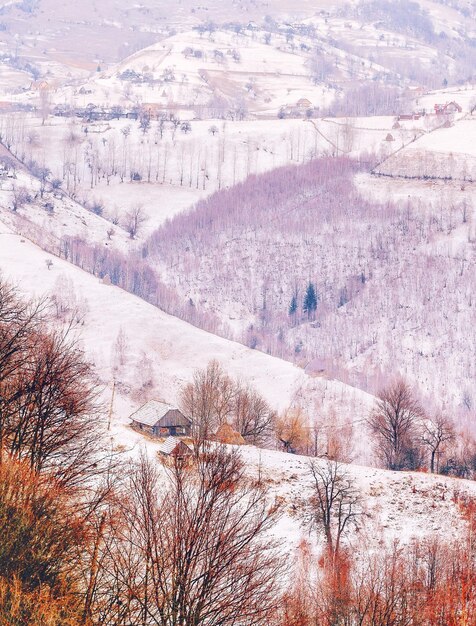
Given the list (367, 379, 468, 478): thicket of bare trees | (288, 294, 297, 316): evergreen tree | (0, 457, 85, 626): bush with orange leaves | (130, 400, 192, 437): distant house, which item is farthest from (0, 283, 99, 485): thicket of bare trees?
(288, 294, 297, 316): evergreen tree

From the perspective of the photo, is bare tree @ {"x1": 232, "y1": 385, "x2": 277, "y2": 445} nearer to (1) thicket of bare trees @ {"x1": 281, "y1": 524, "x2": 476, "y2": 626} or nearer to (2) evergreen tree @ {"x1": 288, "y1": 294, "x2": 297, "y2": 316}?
(1) thicket of bare trees @ {"x1": 281, "y1": 524, "x2": 476, "y2": 626}

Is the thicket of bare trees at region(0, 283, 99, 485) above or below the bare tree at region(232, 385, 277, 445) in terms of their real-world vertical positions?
above

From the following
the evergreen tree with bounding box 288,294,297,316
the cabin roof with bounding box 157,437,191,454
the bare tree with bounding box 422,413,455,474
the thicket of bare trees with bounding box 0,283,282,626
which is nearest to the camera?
the thicket of bare trees with bounding box 0,283,282,626

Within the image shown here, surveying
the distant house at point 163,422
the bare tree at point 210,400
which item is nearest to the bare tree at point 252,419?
the bare tree at point 210,400

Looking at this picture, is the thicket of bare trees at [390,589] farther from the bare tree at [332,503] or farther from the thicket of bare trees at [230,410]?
the thicket of bare trees at [230,410]

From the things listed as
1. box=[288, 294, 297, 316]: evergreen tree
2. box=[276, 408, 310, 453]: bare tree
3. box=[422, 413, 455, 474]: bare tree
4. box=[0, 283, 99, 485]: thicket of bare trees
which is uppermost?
box=[0, 283, 99, 485]: thicket of bare trees

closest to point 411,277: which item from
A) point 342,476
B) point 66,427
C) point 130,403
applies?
point 130,403

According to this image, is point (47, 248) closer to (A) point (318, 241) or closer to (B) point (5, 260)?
(B) point (5, 260)
